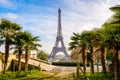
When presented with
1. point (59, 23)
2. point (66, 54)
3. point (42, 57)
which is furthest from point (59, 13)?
point (42, 57)

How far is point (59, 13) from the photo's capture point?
108625 mm

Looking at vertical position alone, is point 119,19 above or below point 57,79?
above

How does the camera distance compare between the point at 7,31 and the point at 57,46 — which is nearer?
the point at 7,31

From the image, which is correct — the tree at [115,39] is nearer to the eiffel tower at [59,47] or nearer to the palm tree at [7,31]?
the palm tree at [7,31]

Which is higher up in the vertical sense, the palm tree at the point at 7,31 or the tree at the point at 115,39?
the palm tree at the point at 7,31

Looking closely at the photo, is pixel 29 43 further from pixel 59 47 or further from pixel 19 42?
pixel 59 47

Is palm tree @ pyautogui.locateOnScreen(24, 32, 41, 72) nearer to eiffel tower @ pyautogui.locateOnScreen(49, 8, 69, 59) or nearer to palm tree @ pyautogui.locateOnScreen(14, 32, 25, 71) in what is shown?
palm tree @ pyautogui.locateOnScreen(14, 32, 25, 71)

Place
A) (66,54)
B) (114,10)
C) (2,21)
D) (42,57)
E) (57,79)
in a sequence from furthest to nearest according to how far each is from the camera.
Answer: (66,54), (42,57), (2,21), (57,79), (114,10)

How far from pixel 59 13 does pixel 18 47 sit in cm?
7134

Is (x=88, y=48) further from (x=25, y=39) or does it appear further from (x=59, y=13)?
(x=59, y=13)

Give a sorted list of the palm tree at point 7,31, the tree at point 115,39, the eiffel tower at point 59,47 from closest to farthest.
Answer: the tree at point 115,39 < the palm tree at point 7,31 < the eiffel tower at point 59,47

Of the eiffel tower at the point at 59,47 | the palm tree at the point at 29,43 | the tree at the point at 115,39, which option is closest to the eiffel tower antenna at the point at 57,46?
the eiffel tower at the point at 59,47

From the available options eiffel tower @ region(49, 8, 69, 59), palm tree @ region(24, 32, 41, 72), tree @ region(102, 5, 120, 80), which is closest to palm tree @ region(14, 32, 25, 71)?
palm tree @ region(24, 32, 41, 72)

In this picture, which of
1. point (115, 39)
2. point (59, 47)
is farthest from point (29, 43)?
point (59, 47)
